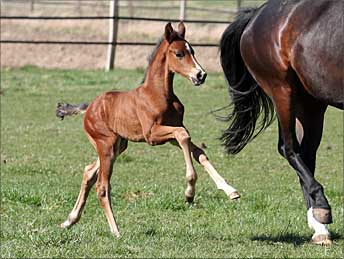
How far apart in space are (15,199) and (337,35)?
372 centimetres

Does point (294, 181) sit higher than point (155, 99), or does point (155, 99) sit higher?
point (155, 99)

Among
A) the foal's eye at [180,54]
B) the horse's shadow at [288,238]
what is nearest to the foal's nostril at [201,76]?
the foal's eye at [180,54]

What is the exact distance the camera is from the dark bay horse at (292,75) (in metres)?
7.24

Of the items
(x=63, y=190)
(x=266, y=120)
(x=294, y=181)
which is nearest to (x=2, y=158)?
(x=63, y=190)

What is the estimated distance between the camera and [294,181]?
426 inches

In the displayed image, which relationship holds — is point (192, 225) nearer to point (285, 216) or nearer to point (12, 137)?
point (285, 216)

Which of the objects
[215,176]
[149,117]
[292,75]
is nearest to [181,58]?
[149,117]

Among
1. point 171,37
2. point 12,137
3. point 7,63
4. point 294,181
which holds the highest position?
point 171,37

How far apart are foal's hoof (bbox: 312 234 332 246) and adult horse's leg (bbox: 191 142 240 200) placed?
1.01 metres

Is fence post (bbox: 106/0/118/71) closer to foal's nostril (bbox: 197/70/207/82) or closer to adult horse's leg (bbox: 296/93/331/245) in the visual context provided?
adult horse's leg (bbox: 296/93/331/245)

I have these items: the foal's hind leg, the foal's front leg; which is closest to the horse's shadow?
the foal's front leg

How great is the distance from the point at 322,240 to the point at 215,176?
117cm

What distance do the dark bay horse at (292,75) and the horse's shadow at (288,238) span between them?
4.7 inches

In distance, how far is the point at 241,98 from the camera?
8.42 metres
